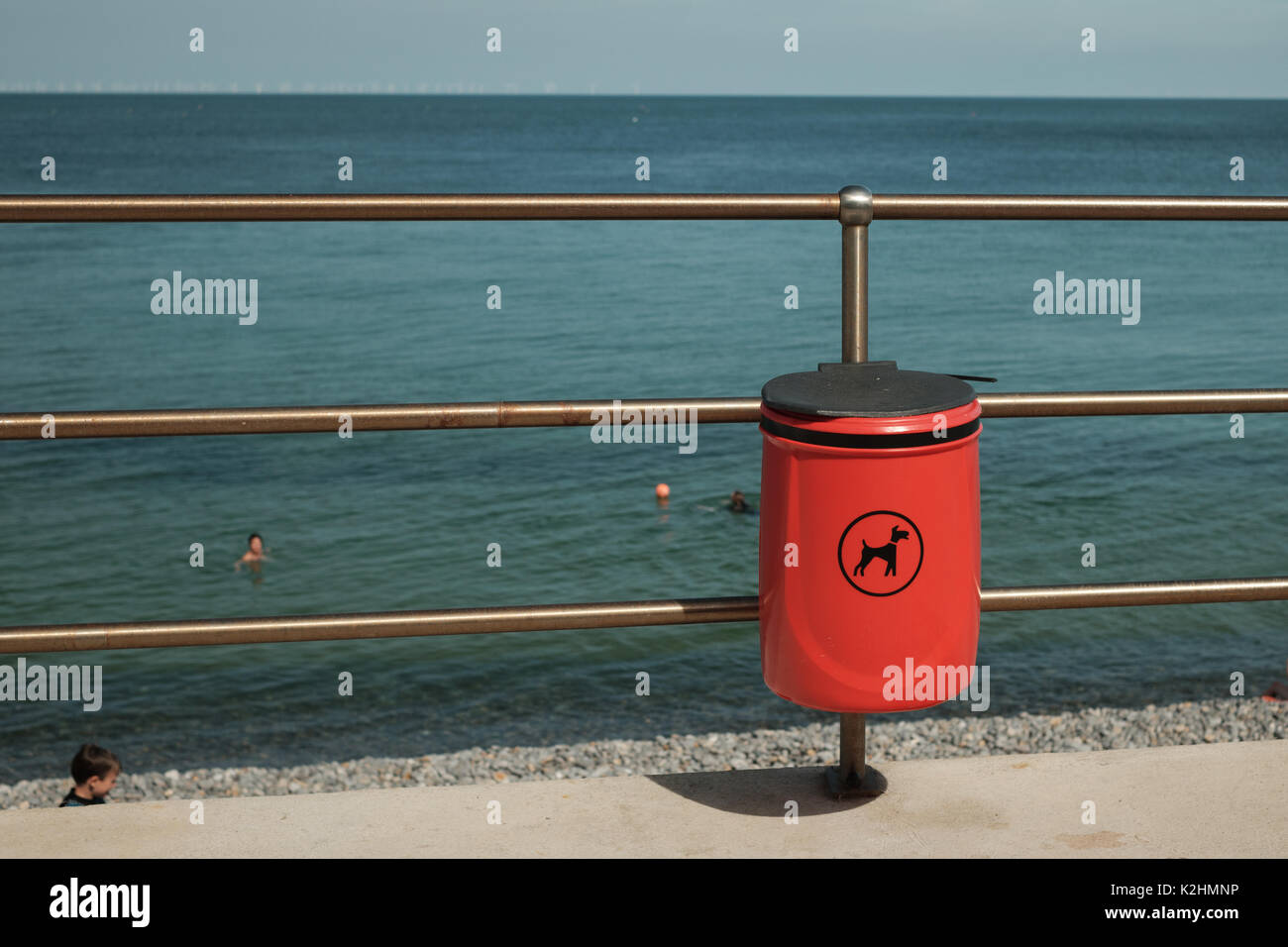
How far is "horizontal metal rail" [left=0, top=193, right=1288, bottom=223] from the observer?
2.59 meters

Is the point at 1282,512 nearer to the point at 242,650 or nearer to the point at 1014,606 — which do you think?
the point at 242,650

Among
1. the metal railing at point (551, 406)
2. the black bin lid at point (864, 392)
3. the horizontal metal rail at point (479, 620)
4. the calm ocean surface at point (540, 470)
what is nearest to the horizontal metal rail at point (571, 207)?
the metal railing at point (551, 406)

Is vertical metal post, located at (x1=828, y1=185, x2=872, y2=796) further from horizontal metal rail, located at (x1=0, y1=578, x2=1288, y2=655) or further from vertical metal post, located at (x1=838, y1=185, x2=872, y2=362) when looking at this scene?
horizontal metal rail, located at (x1=0, y1=578, x2=1288, y2=655)

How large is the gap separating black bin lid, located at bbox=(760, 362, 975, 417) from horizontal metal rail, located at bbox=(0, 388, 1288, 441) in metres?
0.20

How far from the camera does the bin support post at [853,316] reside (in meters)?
2.76

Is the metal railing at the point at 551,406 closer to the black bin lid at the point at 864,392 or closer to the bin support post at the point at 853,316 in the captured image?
the bin support post at the point at 853,316

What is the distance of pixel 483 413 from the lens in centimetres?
272

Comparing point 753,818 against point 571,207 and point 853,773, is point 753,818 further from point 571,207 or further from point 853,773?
point 571,207

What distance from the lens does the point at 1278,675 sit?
11.6 m

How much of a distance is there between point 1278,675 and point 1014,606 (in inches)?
393

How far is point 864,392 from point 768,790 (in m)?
0.95

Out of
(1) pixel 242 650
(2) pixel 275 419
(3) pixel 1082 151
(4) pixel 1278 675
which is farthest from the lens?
(3) pixel 1082 151

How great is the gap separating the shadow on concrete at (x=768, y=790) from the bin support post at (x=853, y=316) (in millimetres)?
23
